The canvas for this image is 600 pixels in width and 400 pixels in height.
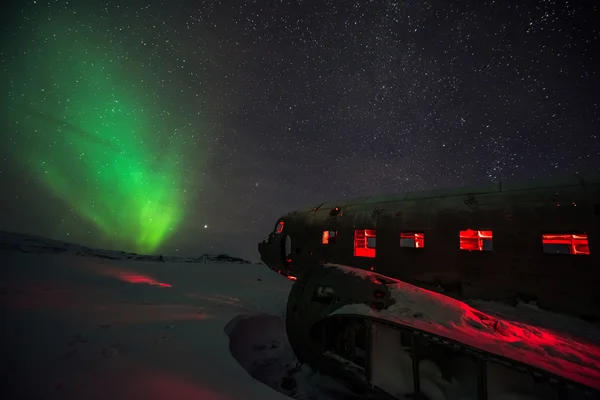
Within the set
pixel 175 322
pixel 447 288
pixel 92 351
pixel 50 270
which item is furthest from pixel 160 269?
pixel 447 288

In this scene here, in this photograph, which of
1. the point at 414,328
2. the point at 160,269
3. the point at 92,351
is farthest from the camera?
the point at 160,269

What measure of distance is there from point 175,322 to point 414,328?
6.75 metres

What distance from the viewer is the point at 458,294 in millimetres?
9070

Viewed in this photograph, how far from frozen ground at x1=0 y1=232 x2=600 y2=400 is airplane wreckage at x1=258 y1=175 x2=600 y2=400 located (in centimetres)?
147

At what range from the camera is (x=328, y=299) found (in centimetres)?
667

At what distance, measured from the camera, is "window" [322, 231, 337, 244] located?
13.4m

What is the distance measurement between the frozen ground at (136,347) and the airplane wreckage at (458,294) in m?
1.47

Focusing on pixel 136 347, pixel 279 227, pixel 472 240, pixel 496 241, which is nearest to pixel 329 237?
pixel 279 227

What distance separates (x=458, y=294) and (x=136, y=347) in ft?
31.2

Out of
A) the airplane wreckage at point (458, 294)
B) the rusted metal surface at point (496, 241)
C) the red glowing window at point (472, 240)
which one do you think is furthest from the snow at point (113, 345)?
the red glowing window at point (472, 240)

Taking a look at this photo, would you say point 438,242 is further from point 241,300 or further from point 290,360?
point 241,300

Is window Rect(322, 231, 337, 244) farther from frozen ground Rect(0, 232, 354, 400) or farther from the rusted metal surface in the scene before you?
frozen ground Rect(0, 232, 354, 400)

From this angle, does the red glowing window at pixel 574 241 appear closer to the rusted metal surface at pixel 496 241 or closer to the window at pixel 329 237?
the rusted metal surface at pixel 496 241

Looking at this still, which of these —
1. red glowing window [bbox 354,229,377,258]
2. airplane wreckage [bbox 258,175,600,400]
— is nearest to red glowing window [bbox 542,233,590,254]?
airplane wreckage [bbox 258,175,600,400]
